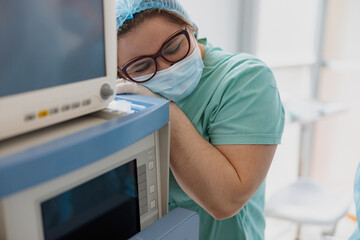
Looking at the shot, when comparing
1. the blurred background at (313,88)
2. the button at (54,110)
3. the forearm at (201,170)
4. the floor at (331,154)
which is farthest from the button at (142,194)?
the floor at (331,154)

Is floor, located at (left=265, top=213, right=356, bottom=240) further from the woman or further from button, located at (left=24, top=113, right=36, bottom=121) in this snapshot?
button, located at (left=24, top=113, right=36, bottom=121)

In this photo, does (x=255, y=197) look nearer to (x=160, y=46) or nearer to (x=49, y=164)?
(x=160, y=46)

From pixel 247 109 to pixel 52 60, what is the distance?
0.47 m

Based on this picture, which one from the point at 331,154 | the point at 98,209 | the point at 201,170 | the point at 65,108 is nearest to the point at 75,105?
the point at 65,108

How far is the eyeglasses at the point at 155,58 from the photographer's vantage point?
85 centimetres

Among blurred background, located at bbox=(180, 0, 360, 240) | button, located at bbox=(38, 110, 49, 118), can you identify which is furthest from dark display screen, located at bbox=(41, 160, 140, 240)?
blurred background, located at bbox=(180, 0, 360, 240)

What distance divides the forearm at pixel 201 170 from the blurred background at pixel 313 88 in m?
1.39

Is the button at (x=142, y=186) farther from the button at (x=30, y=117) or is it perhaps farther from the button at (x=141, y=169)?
the button at (x=30, y=117)

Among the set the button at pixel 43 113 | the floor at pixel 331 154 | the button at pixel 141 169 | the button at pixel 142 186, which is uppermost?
the button at pixel 43 113

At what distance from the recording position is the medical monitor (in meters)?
0.45

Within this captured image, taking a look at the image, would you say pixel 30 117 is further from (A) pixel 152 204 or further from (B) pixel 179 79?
(B) pixel 179 79

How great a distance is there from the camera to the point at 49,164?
0.44 metres

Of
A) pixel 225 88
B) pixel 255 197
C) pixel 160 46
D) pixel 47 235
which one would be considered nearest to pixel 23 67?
pixel 47 235

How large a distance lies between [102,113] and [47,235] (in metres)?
0.21
